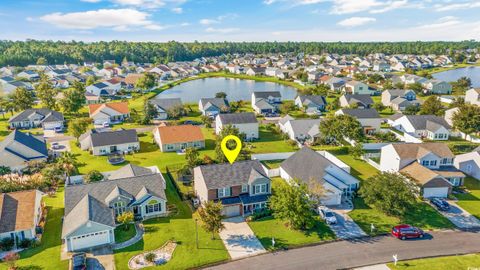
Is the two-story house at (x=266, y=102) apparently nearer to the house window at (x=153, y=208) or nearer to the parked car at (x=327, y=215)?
the parked car at (x=327, y=215)

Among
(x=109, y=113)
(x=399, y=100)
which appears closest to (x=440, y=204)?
(x=399, y=100)

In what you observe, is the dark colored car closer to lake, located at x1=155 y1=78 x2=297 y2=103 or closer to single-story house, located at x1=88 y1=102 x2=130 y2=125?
single-story house, located at x1=88 y1=102 x2=130 y2=125

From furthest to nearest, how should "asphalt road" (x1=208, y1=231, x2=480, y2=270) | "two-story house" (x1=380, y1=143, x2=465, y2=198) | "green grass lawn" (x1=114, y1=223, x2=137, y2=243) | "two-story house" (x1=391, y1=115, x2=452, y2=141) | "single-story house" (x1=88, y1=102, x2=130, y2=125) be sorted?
"single-story house" (x1=88, y1=102, x2=130, y2=125), "two-story house" (x1=391, y1=115, x2=452, y2=141), "two-story house" (x1=380, y1=143, x2=465, y2=198), "green grass lawn" (x1=114, y1=223, x2=137, y2=243), "asphalt road" (x1=208, y1=231, x2=480, y2=270)

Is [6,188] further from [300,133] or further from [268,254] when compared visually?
[300,133]

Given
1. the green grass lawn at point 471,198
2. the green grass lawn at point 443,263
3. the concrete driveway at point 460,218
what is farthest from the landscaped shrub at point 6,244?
the green grass lawn at point 471,198

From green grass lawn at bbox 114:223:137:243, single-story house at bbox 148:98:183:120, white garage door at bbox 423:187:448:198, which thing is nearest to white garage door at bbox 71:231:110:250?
green grass lawn at bbox 114:223:137:243

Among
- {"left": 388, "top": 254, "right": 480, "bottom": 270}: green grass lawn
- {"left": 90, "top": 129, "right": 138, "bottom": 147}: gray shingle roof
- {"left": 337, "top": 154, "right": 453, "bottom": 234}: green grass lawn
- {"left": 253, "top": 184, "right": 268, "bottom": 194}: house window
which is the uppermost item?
{"left": 90, "top": 129, "right": 138, "bottom": 147}: gray shingle roof
